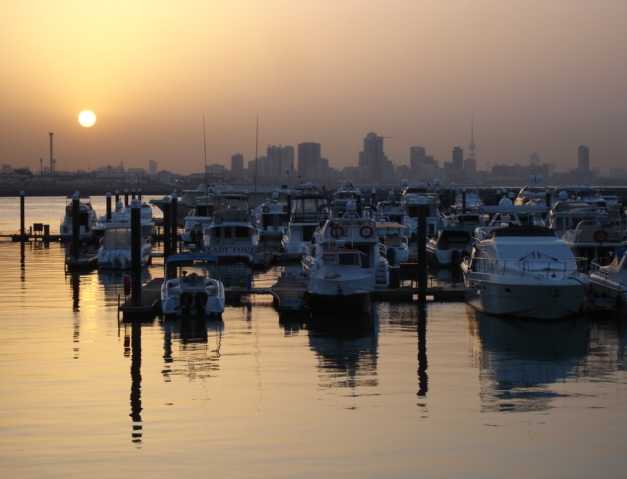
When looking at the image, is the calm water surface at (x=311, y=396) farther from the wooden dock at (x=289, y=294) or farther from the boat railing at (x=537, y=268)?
the boat railing at (x=537, y=268)

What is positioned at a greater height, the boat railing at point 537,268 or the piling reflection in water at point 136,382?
the boat railing at point 537,268

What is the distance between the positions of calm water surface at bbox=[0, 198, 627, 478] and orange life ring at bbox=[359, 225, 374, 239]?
368 cm

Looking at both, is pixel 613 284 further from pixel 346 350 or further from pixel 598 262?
pixel 346 350

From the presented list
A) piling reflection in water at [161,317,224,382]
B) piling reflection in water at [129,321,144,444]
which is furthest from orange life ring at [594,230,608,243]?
piling reflection in water at [129,321,144,444]

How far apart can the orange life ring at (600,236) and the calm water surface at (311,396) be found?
6.14 meters

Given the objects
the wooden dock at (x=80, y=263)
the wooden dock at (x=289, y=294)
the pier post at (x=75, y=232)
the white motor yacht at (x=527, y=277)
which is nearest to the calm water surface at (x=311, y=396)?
the white motor yacht at (x=527, y=277)

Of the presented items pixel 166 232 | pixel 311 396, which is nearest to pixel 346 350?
pixel 311 396

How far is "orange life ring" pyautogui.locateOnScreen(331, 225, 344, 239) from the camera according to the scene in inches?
1112

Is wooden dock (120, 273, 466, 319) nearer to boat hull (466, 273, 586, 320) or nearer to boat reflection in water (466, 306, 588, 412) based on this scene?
boat reflection in water (466, 306, 588, 412)

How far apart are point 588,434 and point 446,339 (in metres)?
8.31

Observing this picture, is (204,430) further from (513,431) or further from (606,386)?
(606,386)

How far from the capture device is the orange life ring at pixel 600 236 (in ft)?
97.8

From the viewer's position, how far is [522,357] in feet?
64.7

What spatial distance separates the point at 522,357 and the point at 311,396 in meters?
5.82
